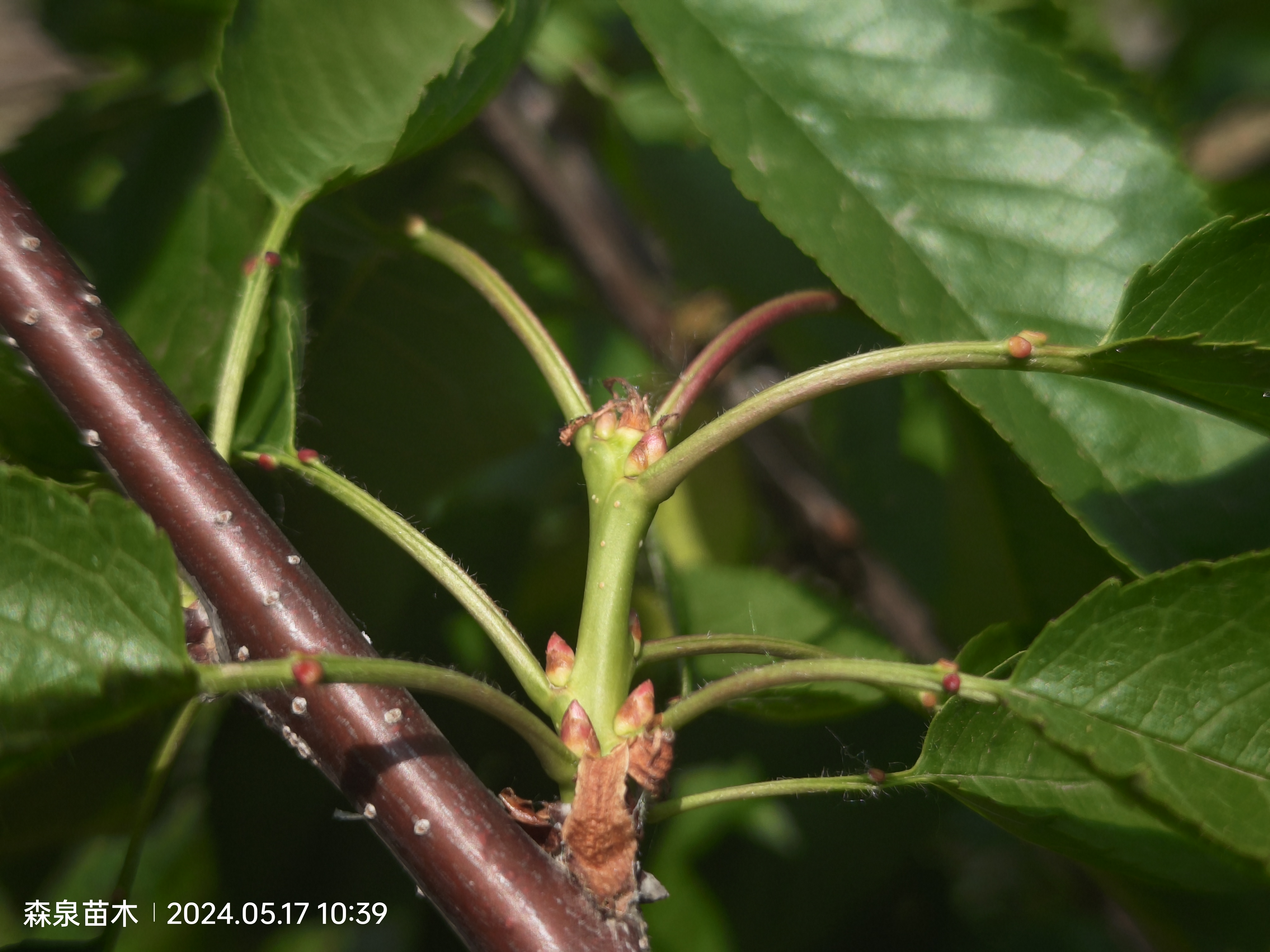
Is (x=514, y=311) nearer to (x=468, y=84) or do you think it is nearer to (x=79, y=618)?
(x=468, y=84)

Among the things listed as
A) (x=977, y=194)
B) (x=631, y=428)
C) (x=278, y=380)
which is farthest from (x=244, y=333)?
(x=977, y=194)

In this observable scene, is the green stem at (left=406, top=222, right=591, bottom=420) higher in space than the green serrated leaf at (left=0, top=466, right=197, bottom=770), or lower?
higher

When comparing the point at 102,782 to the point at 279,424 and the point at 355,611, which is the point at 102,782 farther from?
the point at 279,424

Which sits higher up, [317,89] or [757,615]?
[317,89]

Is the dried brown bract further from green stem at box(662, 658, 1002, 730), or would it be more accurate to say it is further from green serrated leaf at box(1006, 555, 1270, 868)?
green serrated leaf at box(1006, 555, 1270, 868)

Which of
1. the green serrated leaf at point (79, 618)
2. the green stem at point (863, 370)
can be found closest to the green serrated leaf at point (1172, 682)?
the green stem at point (863, 370)

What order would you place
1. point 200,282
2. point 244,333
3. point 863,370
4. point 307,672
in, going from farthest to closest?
1. point 200,282
2. point 244,333
3. point 863,370
4. point 307,672

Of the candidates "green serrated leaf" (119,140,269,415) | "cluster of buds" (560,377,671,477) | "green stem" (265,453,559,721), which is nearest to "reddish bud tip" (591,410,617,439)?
"cluster of buds" (560,377,671,477)
